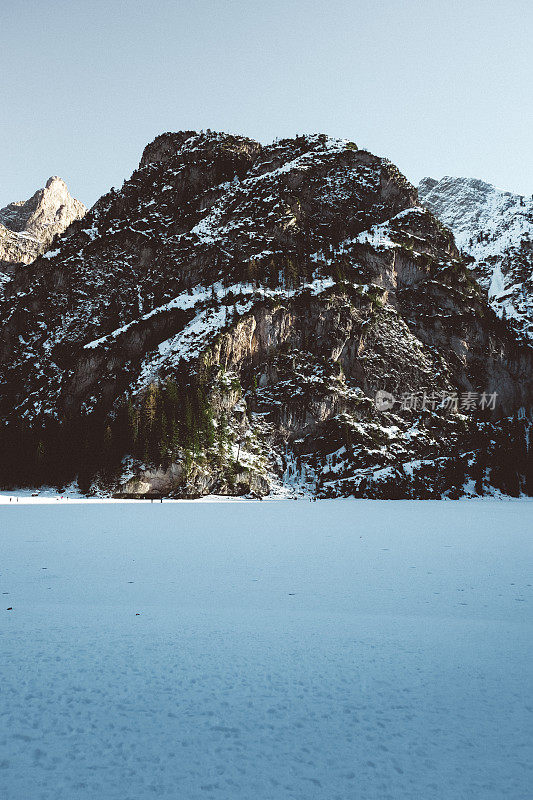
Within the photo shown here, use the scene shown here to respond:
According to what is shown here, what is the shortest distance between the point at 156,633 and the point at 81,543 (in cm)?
1329

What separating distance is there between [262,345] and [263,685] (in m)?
90.6

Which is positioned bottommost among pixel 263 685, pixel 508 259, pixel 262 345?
pixel 263 685

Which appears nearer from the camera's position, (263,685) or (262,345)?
(263,685)

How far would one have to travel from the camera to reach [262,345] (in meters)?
95.6

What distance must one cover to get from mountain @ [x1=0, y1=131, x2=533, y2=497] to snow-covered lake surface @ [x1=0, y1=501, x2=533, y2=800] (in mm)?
58989

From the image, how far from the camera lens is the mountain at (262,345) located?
77688 millimetres

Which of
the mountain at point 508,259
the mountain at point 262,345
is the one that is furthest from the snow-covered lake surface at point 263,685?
the mountain at point 508,259

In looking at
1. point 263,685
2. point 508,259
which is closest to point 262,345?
point 263,685

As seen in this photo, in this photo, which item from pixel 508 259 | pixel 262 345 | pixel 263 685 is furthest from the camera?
pixel 508 259

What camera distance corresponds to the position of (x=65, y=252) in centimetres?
11869

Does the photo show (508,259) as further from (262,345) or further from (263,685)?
(263,685)

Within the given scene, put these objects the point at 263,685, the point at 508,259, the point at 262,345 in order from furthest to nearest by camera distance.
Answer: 1. the point at 508,259
2. the point at 262,345
3. the point at 263,685

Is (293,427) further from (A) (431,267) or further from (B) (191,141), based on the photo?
(B) (191,141)

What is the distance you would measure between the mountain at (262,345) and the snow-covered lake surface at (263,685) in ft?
194
